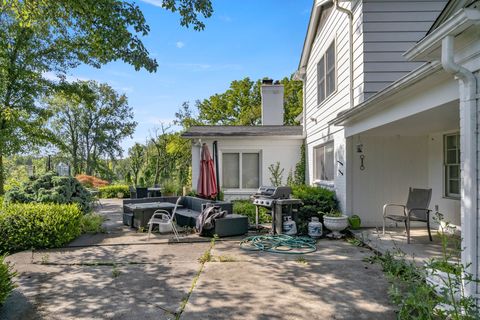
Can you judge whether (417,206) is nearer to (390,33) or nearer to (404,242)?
(404,242)

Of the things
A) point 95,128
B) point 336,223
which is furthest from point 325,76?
point 95,128

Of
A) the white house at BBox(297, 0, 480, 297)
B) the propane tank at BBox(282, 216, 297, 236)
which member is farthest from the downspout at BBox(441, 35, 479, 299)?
the propane tank at BBox(282, 216, 297, 236)

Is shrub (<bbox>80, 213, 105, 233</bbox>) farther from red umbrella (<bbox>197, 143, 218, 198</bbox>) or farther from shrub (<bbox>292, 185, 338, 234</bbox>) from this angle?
shrub (<bbox>292, 185, 338, 234</bbox>)

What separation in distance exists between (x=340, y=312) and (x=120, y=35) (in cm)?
582

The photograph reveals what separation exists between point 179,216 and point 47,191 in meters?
3.31

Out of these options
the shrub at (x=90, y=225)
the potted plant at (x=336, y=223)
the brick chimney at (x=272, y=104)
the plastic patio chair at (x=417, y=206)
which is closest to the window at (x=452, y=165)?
the plastic patio chair at (x=417, y=206)

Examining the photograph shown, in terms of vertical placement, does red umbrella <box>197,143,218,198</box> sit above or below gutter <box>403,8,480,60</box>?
below

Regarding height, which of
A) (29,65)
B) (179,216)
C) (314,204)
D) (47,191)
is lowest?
(179,216)

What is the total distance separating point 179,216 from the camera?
8805 mm

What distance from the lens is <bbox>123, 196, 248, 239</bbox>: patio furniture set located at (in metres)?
7.29

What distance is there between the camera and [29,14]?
6.77 meters

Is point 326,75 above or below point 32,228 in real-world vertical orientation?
above

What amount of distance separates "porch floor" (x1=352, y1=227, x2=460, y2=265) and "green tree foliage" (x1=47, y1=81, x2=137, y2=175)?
2709 centimetres

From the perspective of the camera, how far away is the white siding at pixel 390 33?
22.8 feet
